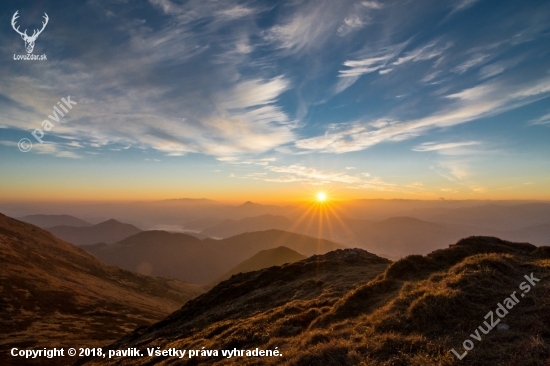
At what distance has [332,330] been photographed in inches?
547

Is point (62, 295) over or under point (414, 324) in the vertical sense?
under

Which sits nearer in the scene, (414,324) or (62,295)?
(414,324)

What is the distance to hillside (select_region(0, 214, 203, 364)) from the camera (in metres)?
64.6

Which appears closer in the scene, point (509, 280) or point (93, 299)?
point (509, 280)

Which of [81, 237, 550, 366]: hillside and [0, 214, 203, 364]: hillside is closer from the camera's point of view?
[81, 237, 550, 366]: hillside

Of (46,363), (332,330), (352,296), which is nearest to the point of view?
(332,330)

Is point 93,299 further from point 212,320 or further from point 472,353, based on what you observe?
point 472,353

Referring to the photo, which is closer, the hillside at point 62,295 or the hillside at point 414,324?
the hillside at point 414,324

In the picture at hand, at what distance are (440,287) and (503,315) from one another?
9.97 ft

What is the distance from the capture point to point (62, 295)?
93.9 metres

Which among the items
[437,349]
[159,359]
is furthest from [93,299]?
[437,349]

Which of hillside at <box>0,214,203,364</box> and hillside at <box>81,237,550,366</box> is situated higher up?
hillside at <box>81,237,550,366</box>

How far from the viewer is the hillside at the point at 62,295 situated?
212 feet

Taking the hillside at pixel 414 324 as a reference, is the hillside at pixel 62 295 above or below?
below
